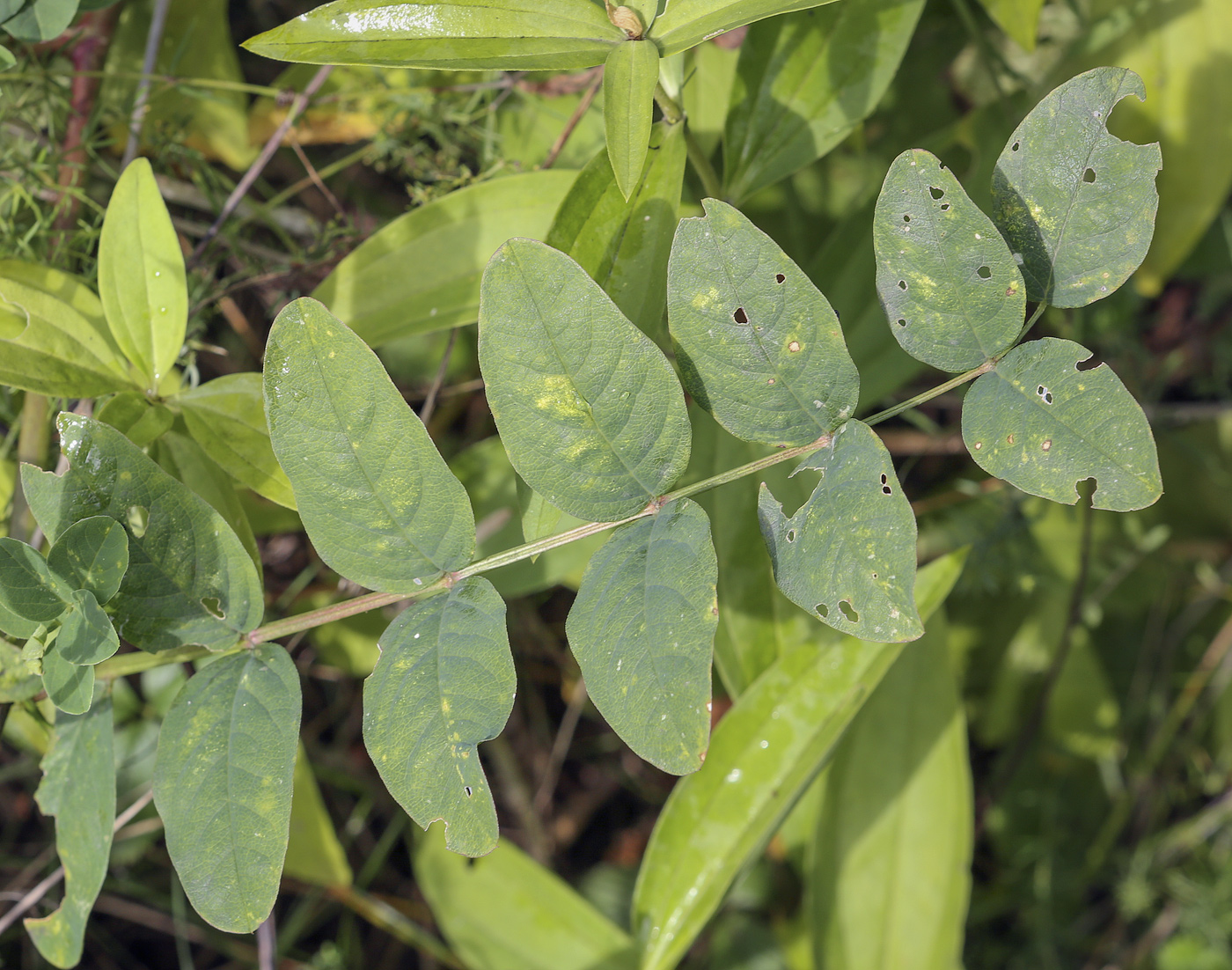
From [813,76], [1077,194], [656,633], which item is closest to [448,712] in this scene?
[656,633]

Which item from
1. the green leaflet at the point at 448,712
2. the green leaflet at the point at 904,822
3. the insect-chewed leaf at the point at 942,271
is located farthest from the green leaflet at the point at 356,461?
the green leaflet at the point at 904,822

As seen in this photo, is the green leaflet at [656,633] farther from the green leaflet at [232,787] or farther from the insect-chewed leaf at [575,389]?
the green leaflet at [232,787]

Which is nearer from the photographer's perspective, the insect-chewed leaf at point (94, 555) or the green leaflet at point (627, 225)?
the insect-chewed leaf at point (94, 555)

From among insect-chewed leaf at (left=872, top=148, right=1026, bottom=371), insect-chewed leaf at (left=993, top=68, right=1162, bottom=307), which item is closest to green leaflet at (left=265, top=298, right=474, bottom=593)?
insect-chewed leaf at (left=872, top=148, right=1026, bottom=371)

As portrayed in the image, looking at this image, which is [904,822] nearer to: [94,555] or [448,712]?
[448,712]

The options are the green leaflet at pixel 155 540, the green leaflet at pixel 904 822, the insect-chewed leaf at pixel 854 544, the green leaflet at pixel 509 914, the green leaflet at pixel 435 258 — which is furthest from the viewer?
the green leaflet at pixel 509 914

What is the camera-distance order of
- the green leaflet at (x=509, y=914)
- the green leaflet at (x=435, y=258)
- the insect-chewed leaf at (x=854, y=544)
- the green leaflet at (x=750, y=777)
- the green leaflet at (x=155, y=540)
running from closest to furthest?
the insect-chewed leaf at (x=854, y=544) < the green leaflet at (x=155, y=540) < the green leaflet at (x=435, y=258) < the green leaflet at (x=750, y=777) < the green leaflet at (x=509, y=914)

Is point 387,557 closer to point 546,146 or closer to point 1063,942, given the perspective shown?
point 546,146
